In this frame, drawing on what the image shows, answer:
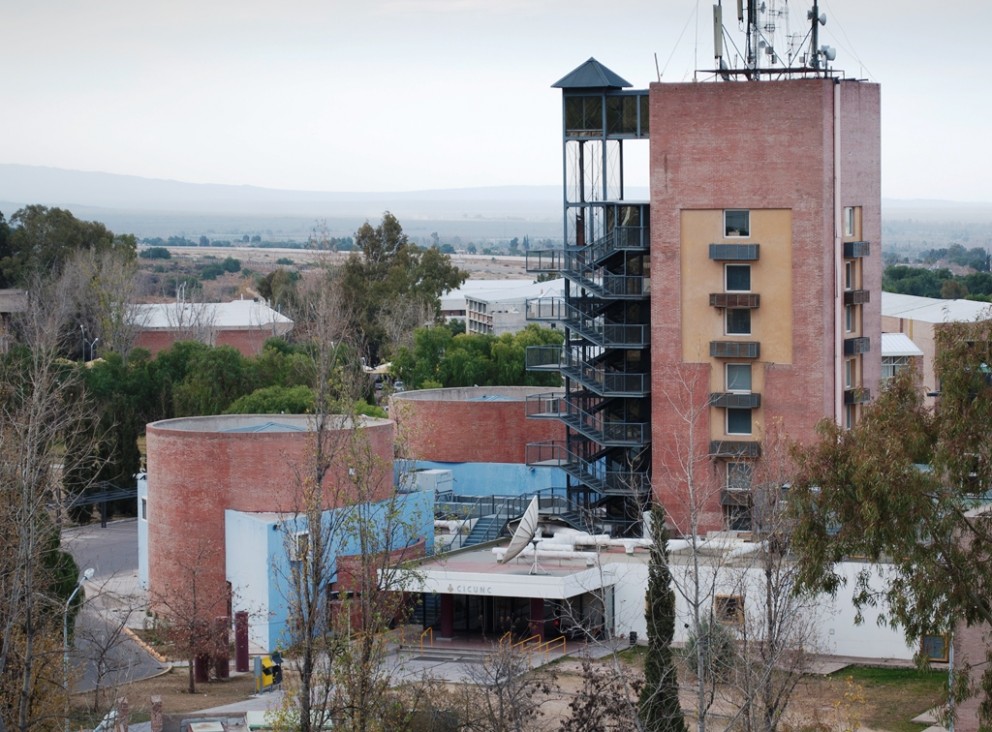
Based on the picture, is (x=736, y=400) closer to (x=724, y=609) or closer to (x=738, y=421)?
(x=738, y=421)

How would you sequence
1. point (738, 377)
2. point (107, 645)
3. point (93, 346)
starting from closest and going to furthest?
point (107, 645) < point (738, 377) < point (93, 346)

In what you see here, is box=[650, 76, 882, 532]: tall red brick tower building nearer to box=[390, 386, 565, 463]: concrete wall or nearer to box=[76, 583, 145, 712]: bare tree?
Answer: box=[390, 386, 565, 463]: concrete wall

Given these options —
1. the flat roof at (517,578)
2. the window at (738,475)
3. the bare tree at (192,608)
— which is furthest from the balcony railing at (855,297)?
the bare tree at (192,608)

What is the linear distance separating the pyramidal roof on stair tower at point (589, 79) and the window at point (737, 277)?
760 centimetres

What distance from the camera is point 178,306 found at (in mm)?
121062

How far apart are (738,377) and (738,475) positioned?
3.61 metres

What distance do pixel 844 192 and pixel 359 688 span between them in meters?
27.9

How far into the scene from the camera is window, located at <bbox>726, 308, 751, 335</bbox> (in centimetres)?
5281

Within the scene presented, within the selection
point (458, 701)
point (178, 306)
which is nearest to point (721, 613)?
point (458, 701)

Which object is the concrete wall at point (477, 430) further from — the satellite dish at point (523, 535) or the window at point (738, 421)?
the satellite dish at point (523, 535)

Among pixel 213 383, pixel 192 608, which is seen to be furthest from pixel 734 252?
pixel 213 383

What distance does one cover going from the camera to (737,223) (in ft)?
173

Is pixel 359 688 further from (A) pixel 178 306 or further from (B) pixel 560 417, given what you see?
(A) pixel 178 306

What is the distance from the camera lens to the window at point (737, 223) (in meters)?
52.5
